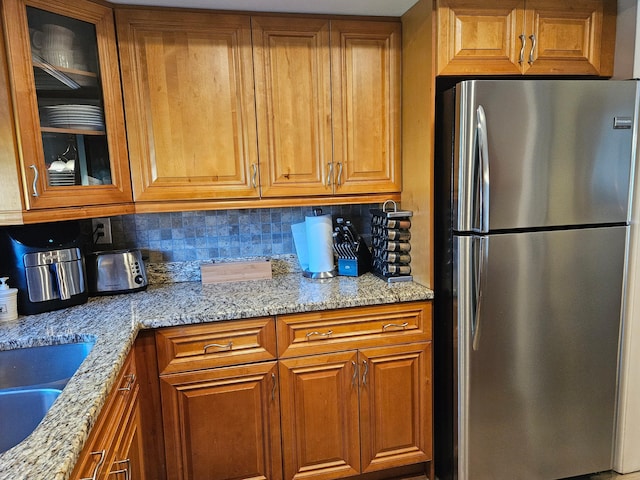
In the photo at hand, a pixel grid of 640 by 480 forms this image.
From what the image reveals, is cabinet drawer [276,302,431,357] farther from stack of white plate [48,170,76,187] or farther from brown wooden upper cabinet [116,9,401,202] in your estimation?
stack of white plate [48,170,76,187]

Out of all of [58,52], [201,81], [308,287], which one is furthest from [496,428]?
[58,52]

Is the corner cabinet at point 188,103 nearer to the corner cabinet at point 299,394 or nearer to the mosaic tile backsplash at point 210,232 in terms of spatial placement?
the mosaic tile backsplash at point 210,232

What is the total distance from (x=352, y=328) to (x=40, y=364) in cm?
112

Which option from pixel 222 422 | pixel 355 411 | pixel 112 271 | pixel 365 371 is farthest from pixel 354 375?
pixel 112 271

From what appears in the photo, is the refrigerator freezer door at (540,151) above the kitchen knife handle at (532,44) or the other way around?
the other way around

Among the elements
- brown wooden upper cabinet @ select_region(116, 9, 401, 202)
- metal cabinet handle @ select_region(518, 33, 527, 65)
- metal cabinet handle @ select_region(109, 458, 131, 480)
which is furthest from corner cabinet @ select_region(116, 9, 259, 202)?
metal cabinet handle @ select_region(518, 33, 527, 65)

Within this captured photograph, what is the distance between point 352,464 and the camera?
185 centimetres

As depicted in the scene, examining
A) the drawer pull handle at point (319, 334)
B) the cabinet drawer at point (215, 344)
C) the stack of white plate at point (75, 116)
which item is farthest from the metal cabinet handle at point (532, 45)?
the stack of white plate at point (75, 116)

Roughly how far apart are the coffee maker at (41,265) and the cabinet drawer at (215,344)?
1.50 ft

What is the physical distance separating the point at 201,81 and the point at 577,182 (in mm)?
1571

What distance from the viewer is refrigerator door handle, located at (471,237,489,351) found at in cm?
167

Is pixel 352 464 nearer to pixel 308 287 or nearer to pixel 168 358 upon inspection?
pixel 308 287

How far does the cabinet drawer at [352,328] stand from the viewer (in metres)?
1.72

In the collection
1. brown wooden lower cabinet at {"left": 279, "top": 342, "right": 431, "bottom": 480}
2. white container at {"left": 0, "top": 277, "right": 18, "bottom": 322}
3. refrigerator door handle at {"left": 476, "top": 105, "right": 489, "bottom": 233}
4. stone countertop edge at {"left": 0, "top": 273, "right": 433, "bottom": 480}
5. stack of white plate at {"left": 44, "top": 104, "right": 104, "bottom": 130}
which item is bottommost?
brown wooden lower cabinet at {"left": 279, "top": 342, "right": 431, "bottom": 480}
